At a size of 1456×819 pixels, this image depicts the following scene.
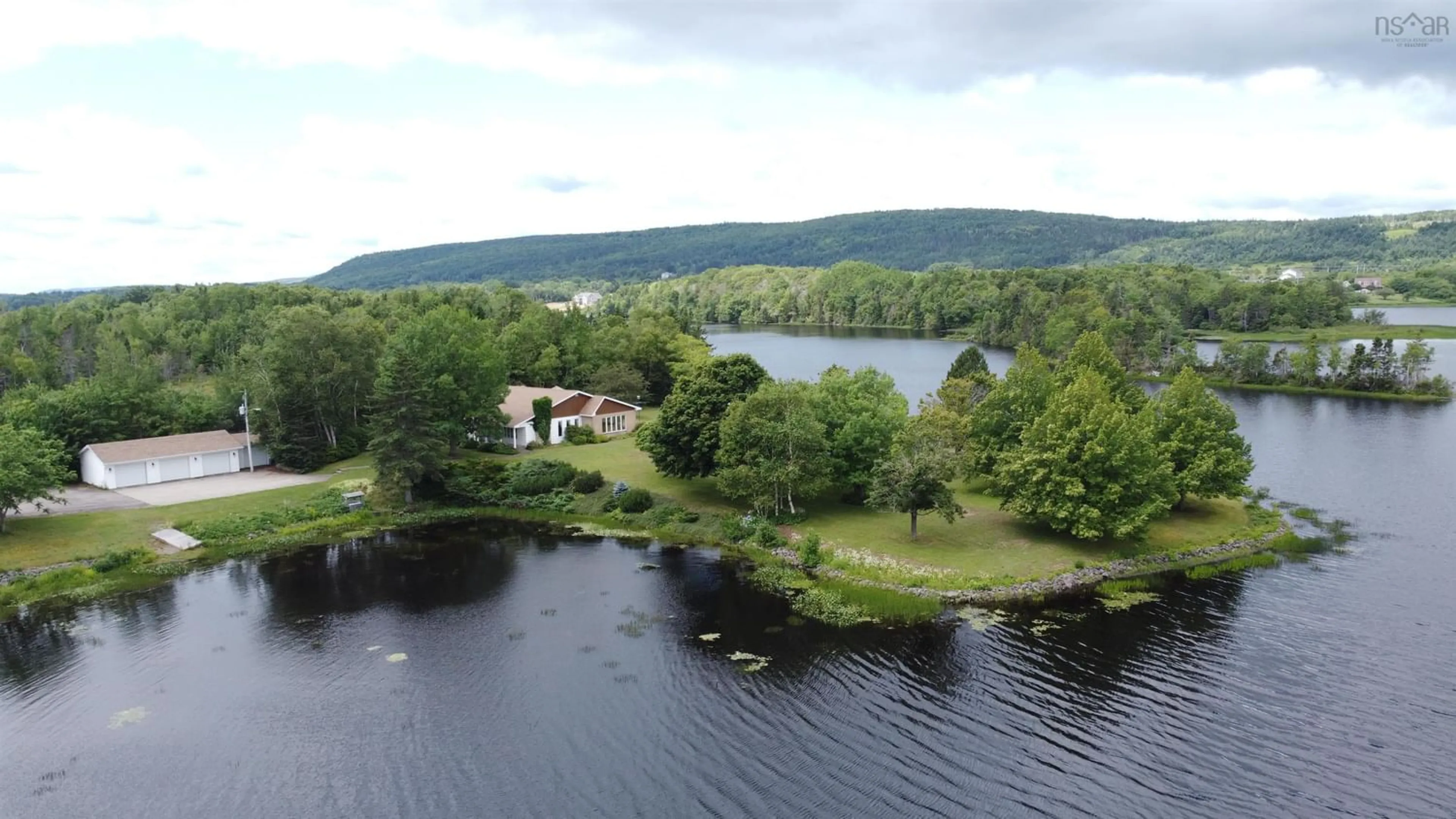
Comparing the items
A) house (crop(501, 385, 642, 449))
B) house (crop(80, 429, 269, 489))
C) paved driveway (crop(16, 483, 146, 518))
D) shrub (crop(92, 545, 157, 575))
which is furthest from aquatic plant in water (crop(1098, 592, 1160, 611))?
house (crop(80, 429, 269, 489))

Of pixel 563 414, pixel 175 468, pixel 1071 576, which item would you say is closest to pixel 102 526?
pixel 175 468

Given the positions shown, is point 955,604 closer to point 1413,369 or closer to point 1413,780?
point 1413,780

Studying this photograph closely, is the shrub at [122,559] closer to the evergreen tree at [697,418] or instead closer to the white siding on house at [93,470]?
the white siding on house at [93,470]

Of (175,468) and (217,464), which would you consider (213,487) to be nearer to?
(175,468)

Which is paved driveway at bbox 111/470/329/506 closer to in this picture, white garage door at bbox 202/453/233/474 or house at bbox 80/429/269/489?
white garage door at bbox 202/453/233/474

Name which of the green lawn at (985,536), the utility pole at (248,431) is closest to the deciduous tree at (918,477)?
the green lawn at (985,536)

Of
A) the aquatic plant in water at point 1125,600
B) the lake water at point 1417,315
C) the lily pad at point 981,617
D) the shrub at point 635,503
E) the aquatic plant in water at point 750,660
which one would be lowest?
the aquatic plant in water at point 1125,600
